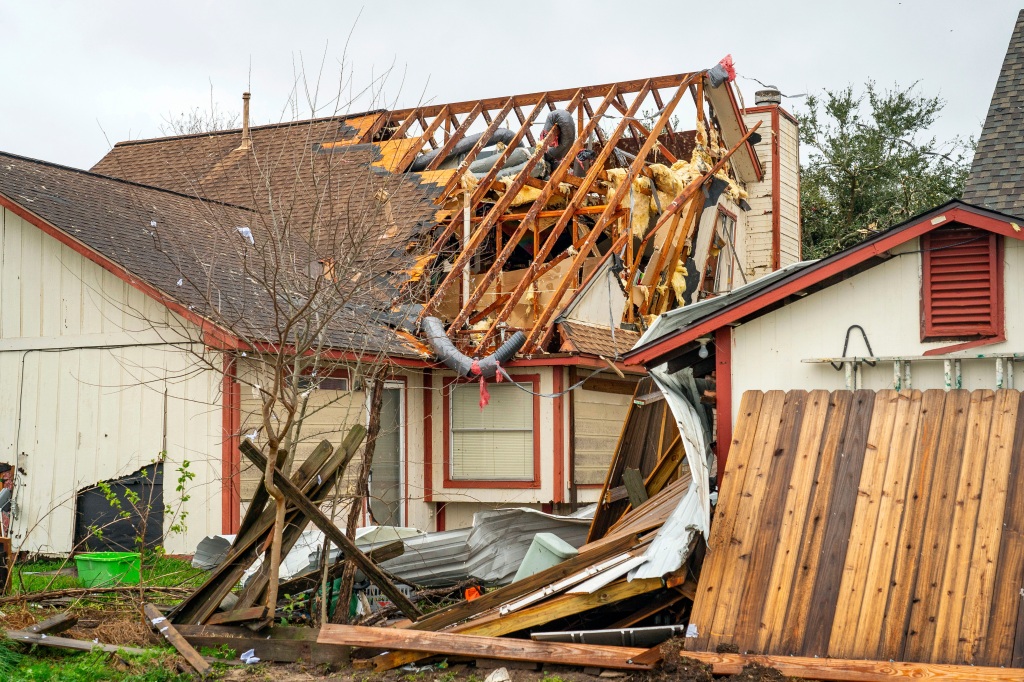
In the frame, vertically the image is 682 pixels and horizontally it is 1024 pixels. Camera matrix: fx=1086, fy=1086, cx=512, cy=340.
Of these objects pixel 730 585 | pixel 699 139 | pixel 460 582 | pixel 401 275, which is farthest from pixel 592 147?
pixel 730 585

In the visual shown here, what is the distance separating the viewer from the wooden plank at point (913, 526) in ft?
24.9

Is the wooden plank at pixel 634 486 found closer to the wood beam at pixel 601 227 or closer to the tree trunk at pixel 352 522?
the tree trunk at pixel 352 522

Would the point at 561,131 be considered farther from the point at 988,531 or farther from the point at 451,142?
the point at 988,531

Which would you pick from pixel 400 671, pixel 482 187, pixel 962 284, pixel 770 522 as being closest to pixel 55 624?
pixel 400 671

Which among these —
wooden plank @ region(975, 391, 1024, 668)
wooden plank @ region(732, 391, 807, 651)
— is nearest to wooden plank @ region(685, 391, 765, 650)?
wooden plank @ region(732, 391, 807, 651)

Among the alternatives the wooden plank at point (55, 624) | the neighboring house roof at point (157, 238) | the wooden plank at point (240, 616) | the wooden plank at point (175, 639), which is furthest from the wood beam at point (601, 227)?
the wooden plank at point (55, 624)

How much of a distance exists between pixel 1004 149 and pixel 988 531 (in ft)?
22.7

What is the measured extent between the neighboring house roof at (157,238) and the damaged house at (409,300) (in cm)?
5

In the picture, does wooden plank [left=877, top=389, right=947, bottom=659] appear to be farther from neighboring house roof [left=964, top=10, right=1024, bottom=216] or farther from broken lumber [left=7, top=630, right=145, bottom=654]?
broken lumber [left=7, top=630, right=145, bottom=654]

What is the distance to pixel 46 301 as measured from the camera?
1373cm

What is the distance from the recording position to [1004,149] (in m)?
13.2

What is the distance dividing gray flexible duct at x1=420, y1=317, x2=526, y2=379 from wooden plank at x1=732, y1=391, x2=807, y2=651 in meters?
5.44

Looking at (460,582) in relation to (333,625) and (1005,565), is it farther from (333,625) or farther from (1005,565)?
(1005,565)

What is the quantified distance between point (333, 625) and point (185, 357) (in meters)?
5.40
